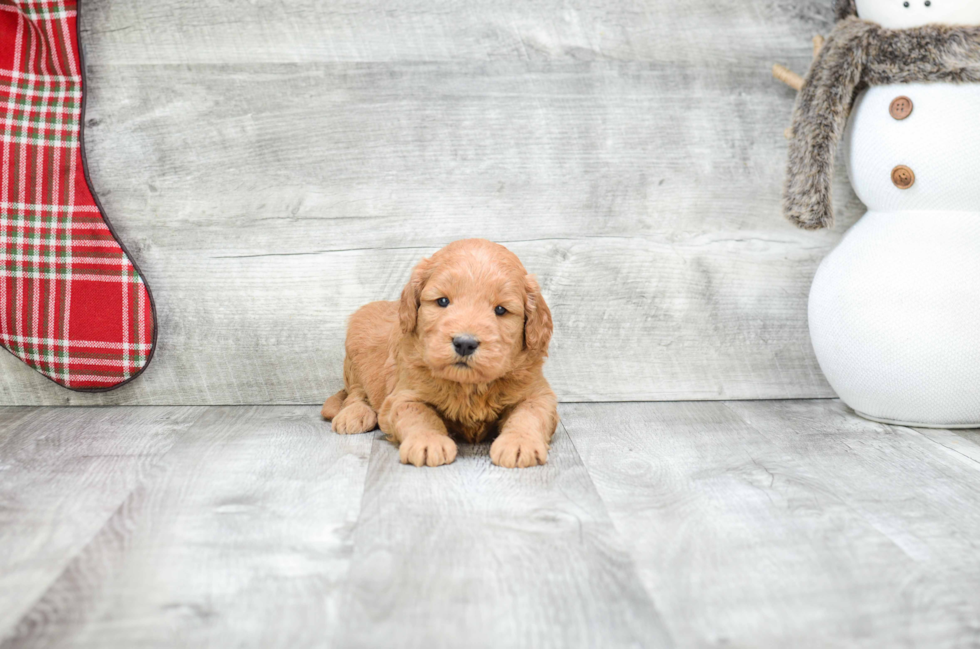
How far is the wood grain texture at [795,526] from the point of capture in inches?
39.9

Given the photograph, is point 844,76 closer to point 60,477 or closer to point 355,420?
point 355,420

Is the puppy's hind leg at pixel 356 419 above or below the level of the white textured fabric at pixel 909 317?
below

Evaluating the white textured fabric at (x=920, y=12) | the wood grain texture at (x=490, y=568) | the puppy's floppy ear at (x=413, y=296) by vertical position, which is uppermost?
the white textured fabric at (x=920, y=12)

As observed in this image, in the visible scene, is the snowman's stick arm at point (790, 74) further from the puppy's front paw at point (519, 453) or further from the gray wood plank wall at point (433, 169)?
the puppy's front paw at point (519, 453)

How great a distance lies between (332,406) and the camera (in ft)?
6.89

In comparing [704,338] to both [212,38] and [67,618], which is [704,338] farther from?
[67,618]

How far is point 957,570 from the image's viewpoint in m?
1.16

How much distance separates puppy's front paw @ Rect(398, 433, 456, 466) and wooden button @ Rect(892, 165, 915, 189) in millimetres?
1242

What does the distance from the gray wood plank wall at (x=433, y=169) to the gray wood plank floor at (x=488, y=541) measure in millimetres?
420

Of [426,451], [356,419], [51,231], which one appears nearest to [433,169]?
[356,419]

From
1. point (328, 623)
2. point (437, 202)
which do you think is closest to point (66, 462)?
point (328, 623)

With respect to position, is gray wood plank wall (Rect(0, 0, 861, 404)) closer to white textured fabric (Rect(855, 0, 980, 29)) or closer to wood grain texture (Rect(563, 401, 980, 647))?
white textured fabric (Rect(855, 0, 980, 29))

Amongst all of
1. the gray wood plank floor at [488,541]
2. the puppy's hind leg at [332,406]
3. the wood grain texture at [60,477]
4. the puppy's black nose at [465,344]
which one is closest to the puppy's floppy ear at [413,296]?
the puppy's black nose at [465,344]

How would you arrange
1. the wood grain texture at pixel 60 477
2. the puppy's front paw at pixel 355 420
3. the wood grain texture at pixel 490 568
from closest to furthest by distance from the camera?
the wood grain texture at pixel 490 568 → the wood grain texture at pixel 60 477 → the puppy's front paw at pixel 355 420
